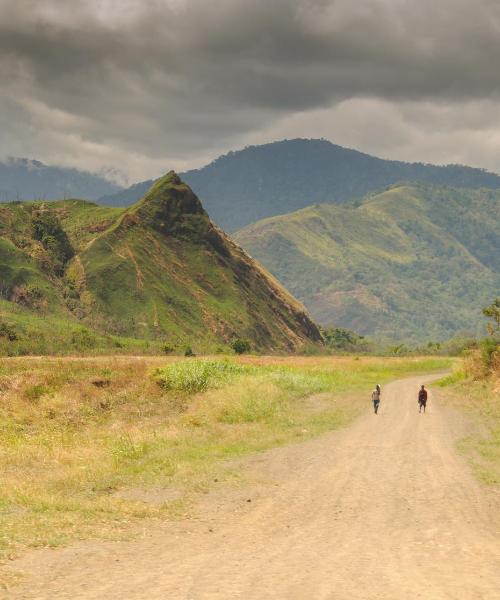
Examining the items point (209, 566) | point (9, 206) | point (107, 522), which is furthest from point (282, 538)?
point (9, 206)

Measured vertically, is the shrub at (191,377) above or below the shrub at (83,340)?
above

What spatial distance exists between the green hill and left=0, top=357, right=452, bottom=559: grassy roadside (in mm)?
62907

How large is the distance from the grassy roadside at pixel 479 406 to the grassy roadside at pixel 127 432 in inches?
285

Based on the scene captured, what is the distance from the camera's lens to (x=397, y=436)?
96.5 ft

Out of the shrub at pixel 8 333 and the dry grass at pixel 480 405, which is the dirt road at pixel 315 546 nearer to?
the dry grass at pixel 480 405

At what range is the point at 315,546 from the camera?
13047 mm

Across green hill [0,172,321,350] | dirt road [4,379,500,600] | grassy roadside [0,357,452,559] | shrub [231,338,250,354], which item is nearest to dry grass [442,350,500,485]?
dirt road [4,379,500,600]

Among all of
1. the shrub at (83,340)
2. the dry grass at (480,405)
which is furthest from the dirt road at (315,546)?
the shrub at (83,340)

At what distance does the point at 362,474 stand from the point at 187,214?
161061mm

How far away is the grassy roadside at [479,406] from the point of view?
76.0 ft

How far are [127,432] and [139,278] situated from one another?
120 meters

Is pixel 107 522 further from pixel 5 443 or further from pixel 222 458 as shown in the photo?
pixel 5 443

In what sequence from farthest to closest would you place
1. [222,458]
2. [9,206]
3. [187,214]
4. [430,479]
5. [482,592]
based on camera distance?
[187,214] < [9,206] < [222,458] < [430,479] < [482,592]

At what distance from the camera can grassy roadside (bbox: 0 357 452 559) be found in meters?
15.9
